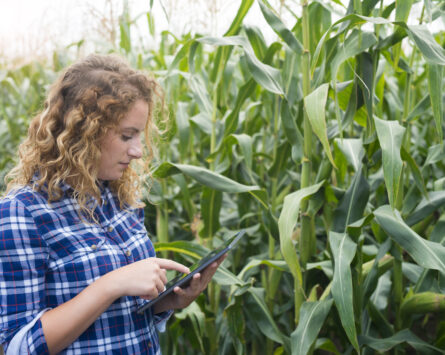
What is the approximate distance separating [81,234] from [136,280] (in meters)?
0.17

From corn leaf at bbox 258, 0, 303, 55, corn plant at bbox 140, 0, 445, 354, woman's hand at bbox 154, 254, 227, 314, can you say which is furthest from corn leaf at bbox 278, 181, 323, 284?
corn leaf at bbox 258, 0, 303, 55

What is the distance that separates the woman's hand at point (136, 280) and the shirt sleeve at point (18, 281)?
0.14 m

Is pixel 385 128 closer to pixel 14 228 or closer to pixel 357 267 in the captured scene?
pixel 357 267

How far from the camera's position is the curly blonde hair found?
96 cm

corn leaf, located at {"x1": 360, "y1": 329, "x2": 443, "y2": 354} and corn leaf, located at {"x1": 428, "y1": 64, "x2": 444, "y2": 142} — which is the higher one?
corn leaf, located at {"x1": 428, "y1": 64, "x2": 444, "y2": 142}

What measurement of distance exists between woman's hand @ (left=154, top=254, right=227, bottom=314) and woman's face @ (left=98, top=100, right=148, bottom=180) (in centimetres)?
29

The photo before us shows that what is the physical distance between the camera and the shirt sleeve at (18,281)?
838 millimetres

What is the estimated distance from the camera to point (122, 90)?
1.01 m

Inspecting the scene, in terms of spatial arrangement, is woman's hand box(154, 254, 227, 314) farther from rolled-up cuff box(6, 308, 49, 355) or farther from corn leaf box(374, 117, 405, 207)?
corn leaf box(374, 117, 405, 207)

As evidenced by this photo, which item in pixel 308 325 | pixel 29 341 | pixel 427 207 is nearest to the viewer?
pixel 29 341

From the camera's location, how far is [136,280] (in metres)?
0.87

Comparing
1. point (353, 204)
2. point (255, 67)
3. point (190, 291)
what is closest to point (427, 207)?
point (353, 204)

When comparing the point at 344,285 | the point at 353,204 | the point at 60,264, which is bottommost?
the point at 344,285

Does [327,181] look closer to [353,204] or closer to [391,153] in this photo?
[353,204]
